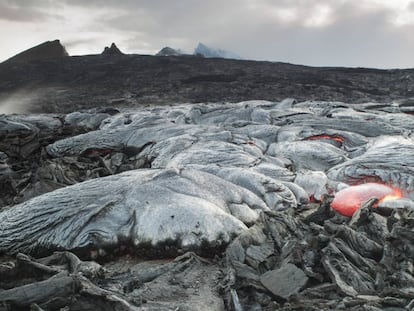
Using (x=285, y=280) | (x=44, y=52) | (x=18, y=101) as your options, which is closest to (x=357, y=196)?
(x=285, y=280)

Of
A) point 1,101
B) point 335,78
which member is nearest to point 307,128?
point 335,78

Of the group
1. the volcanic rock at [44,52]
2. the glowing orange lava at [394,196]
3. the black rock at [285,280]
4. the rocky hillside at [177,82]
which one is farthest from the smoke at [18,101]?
the black rock at [285,280]

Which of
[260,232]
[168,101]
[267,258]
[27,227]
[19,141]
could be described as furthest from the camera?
[168,101]

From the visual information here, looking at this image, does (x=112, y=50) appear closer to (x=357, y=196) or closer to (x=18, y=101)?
(x=18, y=101)

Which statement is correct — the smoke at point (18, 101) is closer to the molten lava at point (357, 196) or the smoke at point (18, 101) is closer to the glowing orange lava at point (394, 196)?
the molten lava at point (357, 196)

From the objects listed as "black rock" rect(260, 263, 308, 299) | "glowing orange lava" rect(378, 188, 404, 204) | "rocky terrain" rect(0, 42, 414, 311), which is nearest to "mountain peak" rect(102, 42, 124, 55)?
"rocky terrain" rect(0, 42, 414, 311)

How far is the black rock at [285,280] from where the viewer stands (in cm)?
416

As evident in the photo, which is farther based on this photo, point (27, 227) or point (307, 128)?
point (307, 128)

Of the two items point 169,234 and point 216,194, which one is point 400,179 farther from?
point 169,234

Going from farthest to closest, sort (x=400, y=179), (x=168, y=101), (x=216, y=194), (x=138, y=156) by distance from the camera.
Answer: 1. (x=168, y=101)
2. (x=138, y=156)
3. (x=400, y=179)
4. (x=216, y=194)

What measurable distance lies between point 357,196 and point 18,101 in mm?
22541

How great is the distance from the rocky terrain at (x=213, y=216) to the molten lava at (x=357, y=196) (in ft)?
0.08

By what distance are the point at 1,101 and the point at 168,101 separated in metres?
10.3

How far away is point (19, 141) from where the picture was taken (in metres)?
12.7
